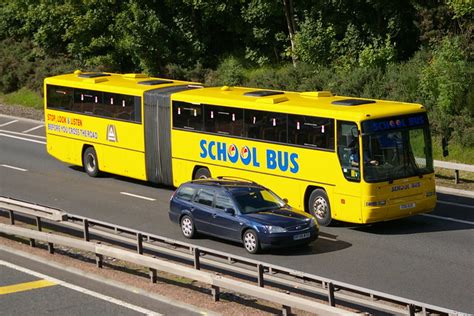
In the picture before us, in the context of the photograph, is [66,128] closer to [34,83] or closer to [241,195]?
[241,195]

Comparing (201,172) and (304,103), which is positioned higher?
(304,103)

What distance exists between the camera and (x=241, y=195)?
71.2ft

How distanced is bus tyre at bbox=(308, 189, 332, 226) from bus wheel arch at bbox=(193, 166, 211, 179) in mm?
4005

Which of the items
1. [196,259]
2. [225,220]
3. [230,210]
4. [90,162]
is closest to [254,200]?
[230,210]

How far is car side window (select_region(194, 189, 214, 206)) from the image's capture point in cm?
2211

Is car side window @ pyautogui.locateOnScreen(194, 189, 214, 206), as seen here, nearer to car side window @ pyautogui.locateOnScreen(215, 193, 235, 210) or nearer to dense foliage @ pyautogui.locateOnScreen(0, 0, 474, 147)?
car side window @ pyautogui.locateOnScreen(215, 193, 235, 210)

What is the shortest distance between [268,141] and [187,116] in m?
3.53

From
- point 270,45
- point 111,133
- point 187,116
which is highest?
point 270,45

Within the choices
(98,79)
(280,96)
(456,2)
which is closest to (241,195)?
(280,96)

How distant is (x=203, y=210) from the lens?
22109mm

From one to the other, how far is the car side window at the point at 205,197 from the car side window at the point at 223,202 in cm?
24

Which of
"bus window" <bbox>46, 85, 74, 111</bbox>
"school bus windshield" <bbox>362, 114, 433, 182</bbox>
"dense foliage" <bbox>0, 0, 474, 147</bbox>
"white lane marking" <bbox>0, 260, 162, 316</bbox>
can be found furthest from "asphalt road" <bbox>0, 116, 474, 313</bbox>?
"dense foliage" <bbox>0, 0, 474, 147</bbox>

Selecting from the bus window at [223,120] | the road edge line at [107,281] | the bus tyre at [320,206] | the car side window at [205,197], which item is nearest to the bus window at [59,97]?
the bus window at [223,120]

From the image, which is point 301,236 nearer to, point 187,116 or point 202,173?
point 202,173
